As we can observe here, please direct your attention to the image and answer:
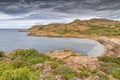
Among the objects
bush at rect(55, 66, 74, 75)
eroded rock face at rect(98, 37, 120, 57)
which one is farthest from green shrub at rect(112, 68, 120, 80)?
eroded rock face at rect(98, 37, 120, 57)

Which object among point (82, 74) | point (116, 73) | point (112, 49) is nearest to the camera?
point (82, 74)

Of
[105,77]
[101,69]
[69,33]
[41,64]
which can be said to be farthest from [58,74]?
[69,33]

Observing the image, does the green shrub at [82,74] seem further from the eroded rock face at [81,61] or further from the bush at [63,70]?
the eroded rock face at [81,61]

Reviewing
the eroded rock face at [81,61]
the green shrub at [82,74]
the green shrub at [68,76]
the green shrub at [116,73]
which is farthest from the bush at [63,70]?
the green shrub at [116,73]

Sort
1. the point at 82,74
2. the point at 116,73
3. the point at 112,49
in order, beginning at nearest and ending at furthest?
1. the point at 82,74
2. the point at 116,73
3. the point at 112,49

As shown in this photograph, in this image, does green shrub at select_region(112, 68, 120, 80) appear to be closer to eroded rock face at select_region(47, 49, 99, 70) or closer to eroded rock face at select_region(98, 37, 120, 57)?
eroded rock face at select_region(47, 49, 99, 70)

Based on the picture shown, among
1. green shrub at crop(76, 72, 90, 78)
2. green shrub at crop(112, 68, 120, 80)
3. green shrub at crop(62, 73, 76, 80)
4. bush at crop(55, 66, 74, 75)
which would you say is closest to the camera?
green shrub at crop(62, 73, 76, 80)

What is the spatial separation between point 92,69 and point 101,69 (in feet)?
5.69

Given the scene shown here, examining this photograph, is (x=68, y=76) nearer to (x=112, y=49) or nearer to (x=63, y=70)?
(x=63, y=70)

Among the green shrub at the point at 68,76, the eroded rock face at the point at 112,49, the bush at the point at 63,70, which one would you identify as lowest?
the eroded rock face at the point at 112,49

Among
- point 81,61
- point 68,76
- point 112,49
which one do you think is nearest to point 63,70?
point 68,76

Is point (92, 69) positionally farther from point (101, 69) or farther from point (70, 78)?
point (70, 78)

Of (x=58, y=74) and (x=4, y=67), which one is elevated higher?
(x=4, y=67)

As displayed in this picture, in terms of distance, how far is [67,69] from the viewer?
80.4 feet
